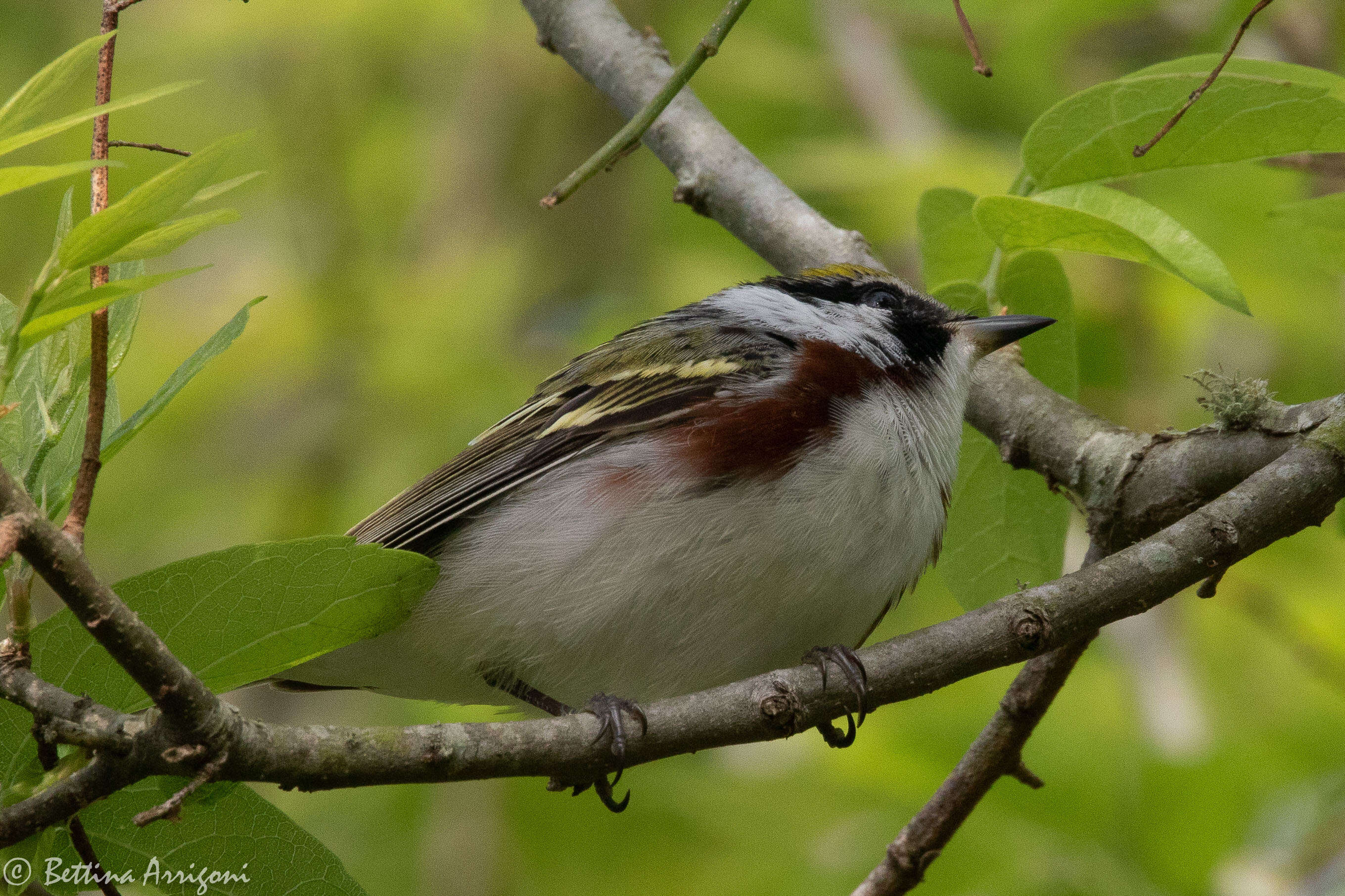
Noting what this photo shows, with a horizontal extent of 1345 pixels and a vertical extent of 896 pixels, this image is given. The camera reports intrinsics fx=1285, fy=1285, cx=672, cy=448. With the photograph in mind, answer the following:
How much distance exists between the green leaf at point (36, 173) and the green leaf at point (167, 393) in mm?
364

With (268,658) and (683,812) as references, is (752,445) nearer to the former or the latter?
(268,658)

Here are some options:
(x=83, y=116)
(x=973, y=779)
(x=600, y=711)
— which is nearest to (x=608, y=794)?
(x=973, y=779)

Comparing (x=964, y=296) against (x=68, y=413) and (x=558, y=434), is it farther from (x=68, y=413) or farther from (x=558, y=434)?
(x=68, y=413)

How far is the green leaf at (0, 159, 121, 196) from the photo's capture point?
1516 millimetres

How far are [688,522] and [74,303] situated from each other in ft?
5.29

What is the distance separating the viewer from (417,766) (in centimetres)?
200

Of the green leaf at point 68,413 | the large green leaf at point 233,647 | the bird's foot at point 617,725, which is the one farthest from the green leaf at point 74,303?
the bird's foot at point 617,725

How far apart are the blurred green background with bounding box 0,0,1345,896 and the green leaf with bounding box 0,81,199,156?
2.32m

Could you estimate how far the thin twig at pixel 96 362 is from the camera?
179cm

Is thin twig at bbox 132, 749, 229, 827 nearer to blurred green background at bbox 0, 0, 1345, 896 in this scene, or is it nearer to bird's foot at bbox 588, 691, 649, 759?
bird's foot at bbox 588, 691, 649, 759

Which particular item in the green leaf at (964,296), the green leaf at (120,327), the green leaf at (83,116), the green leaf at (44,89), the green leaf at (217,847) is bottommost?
the green leaf at (217,847)

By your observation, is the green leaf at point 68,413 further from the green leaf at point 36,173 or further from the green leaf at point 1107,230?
the green leaf at point 1107,230

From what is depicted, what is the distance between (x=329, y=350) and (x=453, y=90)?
8.12ft

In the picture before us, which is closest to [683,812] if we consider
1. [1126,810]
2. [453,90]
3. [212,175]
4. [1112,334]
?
[1126,810]
